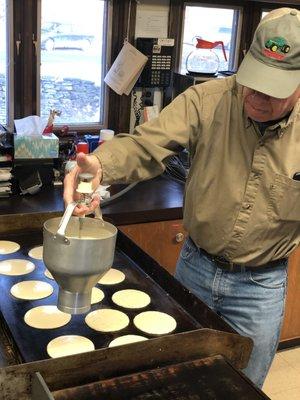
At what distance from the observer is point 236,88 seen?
1.58 meters

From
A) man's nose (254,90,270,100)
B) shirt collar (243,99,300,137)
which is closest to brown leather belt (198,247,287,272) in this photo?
shirt collar (243,99,300,137)

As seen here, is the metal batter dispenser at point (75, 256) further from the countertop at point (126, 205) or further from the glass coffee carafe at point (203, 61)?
the glass coffee carafe at point (203, 61)

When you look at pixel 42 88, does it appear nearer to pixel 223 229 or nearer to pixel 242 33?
pixel 242 33

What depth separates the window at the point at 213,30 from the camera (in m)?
3.00

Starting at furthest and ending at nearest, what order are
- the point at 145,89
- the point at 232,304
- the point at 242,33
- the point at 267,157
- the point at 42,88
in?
the point at 242,33 → the point at 145,89 → the point at 42,88 → the point at 232,304 → the point at 267,157

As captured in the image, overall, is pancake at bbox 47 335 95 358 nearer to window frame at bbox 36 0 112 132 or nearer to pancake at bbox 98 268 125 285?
pancake at bbox 98 268 125 285

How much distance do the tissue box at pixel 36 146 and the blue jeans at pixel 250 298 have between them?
98 centimetres

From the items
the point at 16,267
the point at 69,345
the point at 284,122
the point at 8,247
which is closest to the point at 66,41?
the point at 8,247

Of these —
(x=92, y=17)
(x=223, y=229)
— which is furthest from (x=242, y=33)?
(x=223, y=229)

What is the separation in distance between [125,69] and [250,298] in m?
1.57

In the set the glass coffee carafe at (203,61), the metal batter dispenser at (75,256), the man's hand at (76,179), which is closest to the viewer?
the metal batter dispenser at (75,256)

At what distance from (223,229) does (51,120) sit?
1247mm

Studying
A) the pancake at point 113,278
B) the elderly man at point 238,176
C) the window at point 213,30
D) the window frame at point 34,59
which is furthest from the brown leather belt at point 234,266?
the window at point 213,30

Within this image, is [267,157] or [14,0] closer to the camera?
[267,157]
